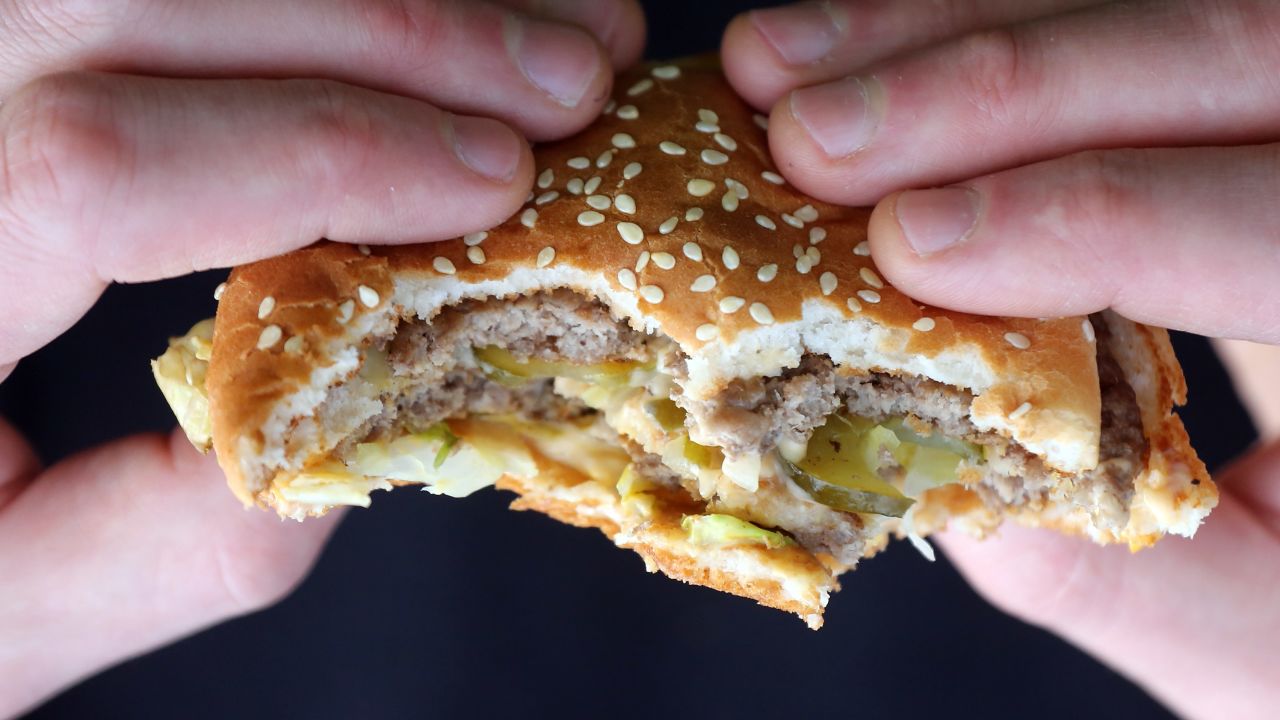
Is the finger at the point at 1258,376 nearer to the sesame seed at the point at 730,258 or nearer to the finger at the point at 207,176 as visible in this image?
the sesame seed at the point at 730,258

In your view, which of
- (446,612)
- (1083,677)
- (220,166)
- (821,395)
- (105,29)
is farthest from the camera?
(1083,677)

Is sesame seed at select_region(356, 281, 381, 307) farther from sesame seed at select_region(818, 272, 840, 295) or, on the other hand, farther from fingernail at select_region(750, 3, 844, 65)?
fingernail at select_region(750, 3, 844, 65)

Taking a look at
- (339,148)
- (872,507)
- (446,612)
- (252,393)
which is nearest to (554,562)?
(446,612)

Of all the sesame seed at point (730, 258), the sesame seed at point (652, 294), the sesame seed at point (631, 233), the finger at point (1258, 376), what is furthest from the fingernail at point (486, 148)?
the finger at point (1258, 376)

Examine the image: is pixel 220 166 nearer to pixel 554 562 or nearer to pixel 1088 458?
pixel 1088 458

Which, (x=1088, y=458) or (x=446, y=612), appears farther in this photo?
(x=446, y=612)

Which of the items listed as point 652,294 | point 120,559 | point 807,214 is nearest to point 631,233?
point 652,294

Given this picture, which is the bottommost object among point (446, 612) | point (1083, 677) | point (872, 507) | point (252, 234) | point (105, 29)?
point (1083, 677)
